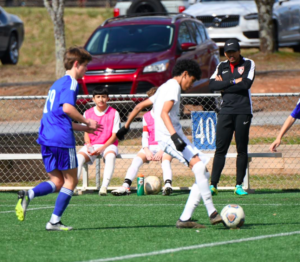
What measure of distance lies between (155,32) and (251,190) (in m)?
4.77

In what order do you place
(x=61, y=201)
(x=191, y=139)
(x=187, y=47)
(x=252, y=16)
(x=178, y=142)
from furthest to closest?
(x=252, y=16) < (x=187, y=47) < (x=191, y=139) < (x=61, y=201) < (x=178, y=142)

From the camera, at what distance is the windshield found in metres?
13.5

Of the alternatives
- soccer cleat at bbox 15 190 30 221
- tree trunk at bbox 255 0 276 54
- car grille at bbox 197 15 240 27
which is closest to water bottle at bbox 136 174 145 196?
soccer cleat at bbox 15 190 30 221

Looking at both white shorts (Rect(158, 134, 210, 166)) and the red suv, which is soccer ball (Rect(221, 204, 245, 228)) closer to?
white shorts (Rect(158, 134, 210, 166))

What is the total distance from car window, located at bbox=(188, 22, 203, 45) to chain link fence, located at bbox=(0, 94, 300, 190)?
2.23m

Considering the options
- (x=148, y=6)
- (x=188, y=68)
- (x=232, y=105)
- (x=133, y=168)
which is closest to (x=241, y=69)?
(x=232, y=105)

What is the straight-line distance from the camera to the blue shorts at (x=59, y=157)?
6.57 m

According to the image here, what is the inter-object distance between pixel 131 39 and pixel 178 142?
7701mm

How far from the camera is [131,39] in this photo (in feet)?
45.2

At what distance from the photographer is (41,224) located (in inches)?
286

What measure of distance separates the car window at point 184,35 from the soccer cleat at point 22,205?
7.65 metres

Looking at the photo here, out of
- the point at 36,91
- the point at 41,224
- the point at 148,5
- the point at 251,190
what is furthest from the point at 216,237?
the point at 148,5

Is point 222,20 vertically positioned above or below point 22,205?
below

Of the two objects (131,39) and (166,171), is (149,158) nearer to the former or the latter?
(166,171)
